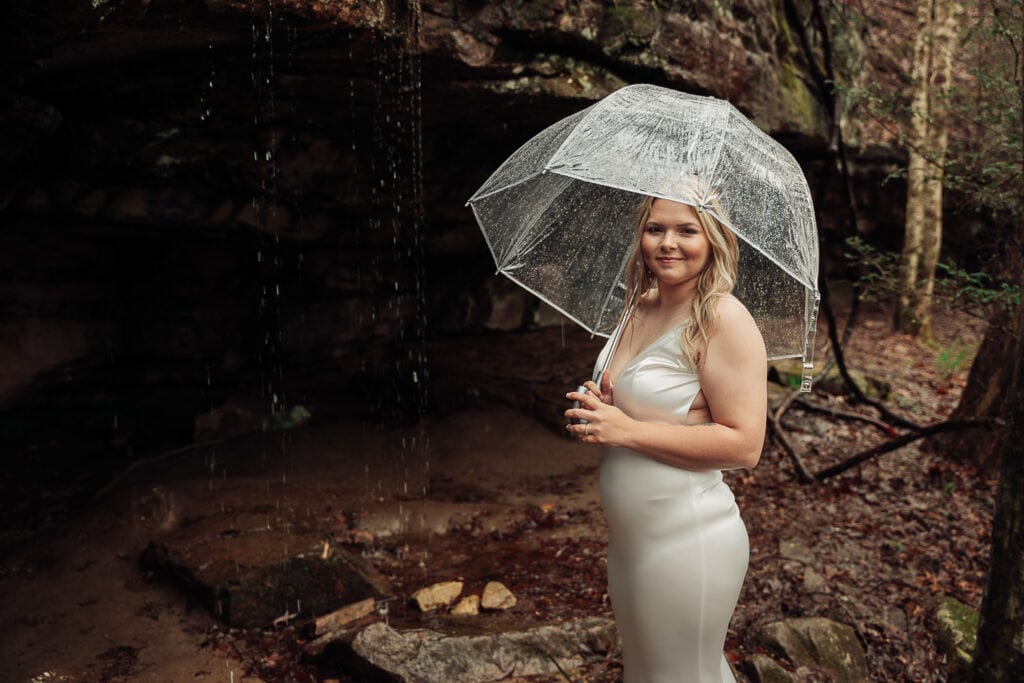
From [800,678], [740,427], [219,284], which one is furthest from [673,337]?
[219,284]

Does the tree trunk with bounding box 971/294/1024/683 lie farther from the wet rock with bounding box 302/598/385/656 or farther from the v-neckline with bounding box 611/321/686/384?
the wet rock with bounding box 302/598/385/656

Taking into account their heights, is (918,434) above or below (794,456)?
above

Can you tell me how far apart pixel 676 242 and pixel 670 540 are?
0.95 metres

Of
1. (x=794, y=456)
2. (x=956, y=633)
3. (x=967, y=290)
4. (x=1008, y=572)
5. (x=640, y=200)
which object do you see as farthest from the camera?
(x=794, y=456)

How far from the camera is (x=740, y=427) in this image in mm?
2406

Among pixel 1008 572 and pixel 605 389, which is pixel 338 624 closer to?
pixel 605 389

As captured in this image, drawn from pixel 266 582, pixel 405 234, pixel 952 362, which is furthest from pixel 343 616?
pixel 952 362

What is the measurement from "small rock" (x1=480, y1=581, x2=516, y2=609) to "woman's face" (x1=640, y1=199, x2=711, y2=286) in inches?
121

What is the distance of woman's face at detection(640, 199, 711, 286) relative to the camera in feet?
8.10

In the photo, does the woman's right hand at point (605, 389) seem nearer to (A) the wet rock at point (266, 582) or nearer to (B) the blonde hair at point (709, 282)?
(B) the blonde hair at point (709, 282)

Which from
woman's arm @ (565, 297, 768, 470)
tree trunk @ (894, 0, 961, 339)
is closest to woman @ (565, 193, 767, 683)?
woman's arm @ (565, 297, 768, 470)

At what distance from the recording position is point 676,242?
8.10 feet

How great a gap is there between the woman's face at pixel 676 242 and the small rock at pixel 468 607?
3.08 m

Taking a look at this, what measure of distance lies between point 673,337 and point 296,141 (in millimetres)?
5232
